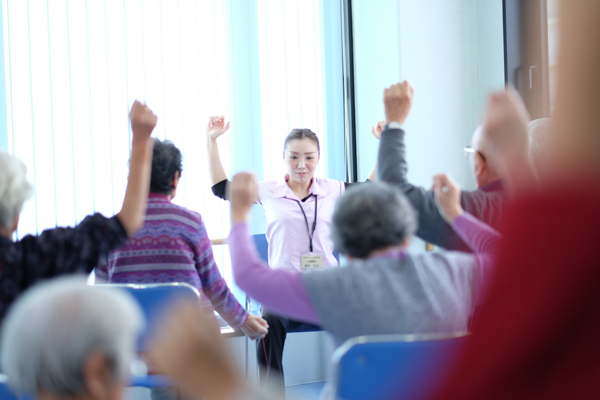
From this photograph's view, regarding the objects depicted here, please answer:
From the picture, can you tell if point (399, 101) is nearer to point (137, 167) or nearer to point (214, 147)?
point (137, 167)

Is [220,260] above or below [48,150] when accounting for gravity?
below

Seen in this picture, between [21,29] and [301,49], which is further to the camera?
[301,49]

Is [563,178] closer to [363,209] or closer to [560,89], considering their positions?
[560,89]

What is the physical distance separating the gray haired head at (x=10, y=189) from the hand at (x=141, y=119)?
35 cm

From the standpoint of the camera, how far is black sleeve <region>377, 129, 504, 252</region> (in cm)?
200

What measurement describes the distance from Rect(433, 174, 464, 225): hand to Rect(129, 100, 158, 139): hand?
Result: 920 millimetres

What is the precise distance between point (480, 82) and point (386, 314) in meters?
3.65

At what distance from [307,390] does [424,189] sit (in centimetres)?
254

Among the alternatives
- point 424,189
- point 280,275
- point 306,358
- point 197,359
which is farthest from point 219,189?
point 197,359

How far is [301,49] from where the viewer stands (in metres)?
4.52

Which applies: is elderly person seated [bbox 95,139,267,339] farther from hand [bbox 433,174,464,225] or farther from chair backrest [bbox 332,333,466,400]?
chair backrest [bbox 332,333,466,400]

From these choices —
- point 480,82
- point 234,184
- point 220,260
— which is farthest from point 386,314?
point 480,82

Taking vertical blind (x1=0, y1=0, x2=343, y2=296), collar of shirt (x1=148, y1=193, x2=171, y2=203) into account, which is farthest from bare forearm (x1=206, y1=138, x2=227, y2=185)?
collar of shirt (x1=148, y1=193, x2=171, y2=203)

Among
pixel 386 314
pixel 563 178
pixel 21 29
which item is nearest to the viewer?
pixel 563 178
